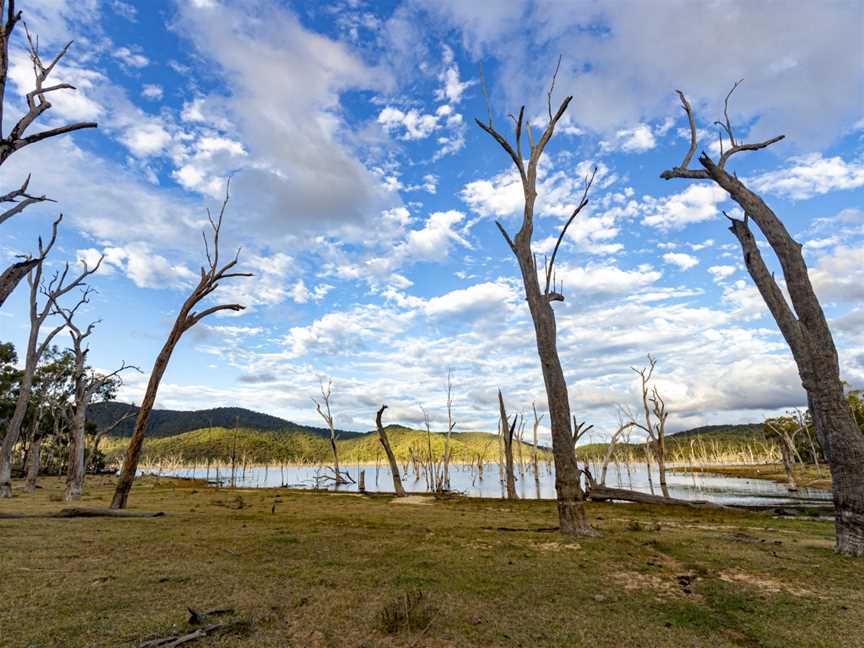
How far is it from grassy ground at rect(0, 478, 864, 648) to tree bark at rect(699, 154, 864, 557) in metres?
1.05

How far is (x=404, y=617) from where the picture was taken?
444cm

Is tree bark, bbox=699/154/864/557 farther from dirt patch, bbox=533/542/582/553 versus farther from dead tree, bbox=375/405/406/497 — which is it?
dead tree, bbox=375/405/406/497

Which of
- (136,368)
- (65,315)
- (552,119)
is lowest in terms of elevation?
(136,368)

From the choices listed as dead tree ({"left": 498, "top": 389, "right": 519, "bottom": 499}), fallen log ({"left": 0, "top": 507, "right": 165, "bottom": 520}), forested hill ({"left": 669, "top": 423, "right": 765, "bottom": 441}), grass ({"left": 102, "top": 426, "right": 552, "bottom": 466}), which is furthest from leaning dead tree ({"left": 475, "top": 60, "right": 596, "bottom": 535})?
forested hill ({"left": 669, "top": 423, "right": 765, "bottom": 441})

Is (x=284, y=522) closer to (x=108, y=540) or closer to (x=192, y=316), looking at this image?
(x=108, y=540)

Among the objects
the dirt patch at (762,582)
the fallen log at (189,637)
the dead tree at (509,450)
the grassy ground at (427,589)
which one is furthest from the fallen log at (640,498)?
the fallen log at (189,637)

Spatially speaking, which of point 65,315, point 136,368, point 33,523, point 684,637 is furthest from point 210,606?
point 136,368

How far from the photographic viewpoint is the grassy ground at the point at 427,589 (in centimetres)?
430

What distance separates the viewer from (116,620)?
4375mm

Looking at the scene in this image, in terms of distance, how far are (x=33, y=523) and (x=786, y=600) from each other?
1508 cm

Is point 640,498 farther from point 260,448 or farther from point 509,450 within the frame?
point 260,448

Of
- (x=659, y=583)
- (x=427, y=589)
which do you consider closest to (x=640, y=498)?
(x=659, y=583)

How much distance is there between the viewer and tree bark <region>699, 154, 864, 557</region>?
8.18 metres

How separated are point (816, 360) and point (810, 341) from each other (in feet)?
1.29
